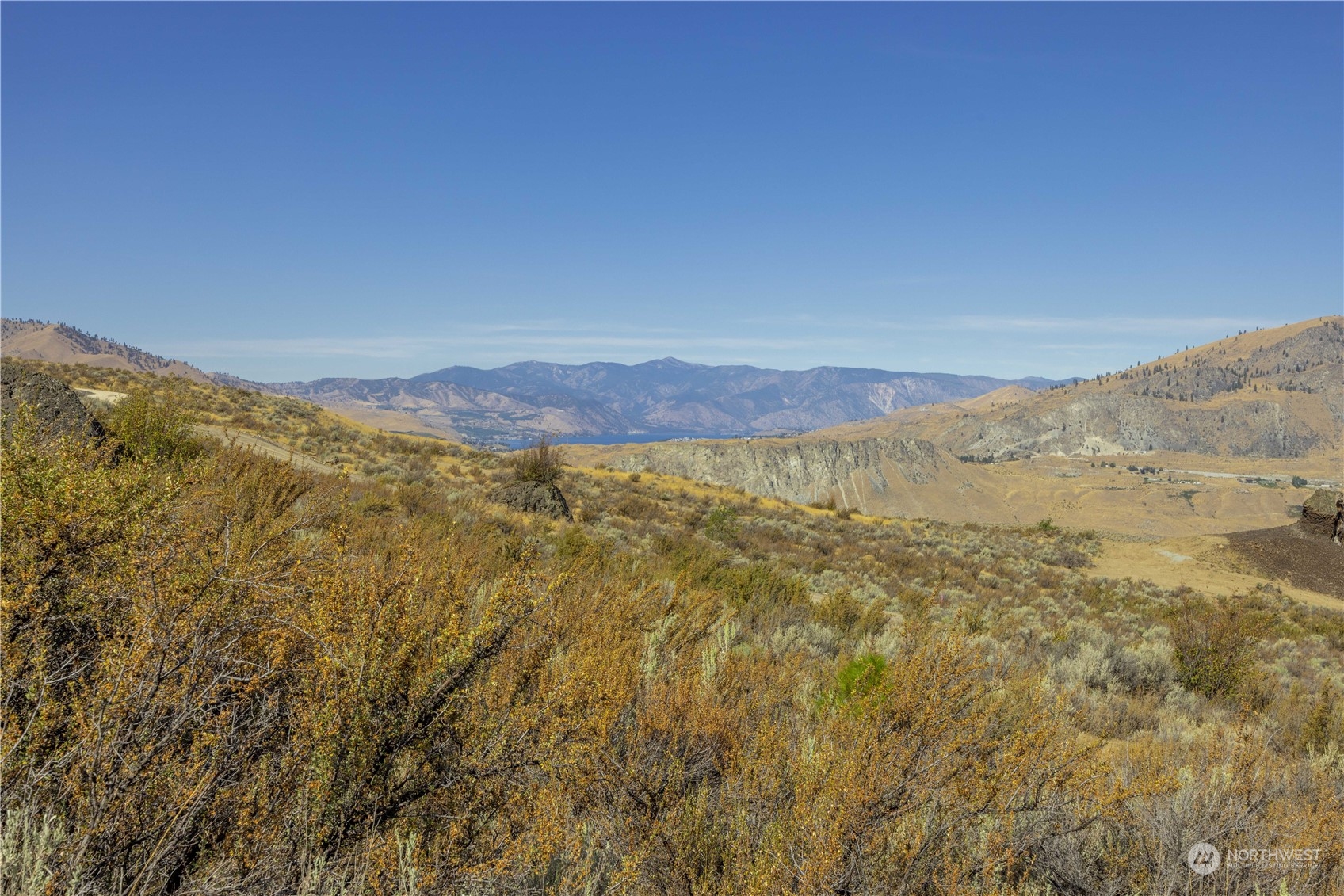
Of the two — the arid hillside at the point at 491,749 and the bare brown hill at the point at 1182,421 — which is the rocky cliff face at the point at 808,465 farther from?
the bare brown hill at the point at 1182,421

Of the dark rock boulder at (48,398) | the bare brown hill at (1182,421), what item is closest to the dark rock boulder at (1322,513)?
the dark rock boulder at (48,398)

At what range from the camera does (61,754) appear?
226 centimetres

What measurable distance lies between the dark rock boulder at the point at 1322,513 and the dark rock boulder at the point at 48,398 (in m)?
36.0

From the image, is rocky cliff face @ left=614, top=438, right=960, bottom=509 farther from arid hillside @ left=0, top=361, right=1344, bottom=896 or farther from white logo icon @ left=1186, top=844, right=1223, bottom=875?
white logo icon @ left=1186, top=844, right=1223, bottom=875

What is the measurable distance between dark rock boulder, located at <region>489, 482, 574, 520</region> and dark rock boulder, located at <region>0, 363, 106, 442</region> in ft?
25.5

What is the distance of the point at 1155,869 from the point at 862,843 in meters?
1.87

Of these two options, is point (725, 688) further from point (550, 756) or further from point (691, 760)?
point (550, 756)

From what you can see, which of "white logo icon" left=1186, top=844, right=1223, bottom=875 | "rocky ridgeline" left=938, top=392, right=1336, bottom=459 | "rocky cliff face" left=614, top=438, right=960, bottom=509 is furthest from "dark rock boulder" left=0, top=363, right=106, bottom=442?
"rocky ridgeline" left=938, top=392, right=1336, bottom=459

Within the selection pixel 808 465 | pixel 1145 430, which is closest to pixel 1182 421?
pixel 1145 430

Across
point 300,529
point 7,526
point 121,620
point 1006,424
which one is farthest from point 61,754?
point 1006,424

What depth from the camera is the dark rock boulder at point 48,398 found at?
840 centimetres

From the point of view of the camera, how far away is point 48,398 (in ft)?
28.6

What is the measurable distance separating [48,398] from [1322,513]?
37682 millimetres

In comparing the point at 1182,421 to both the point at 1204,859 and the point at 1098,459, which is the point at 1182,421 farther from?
the point at 1204,859
